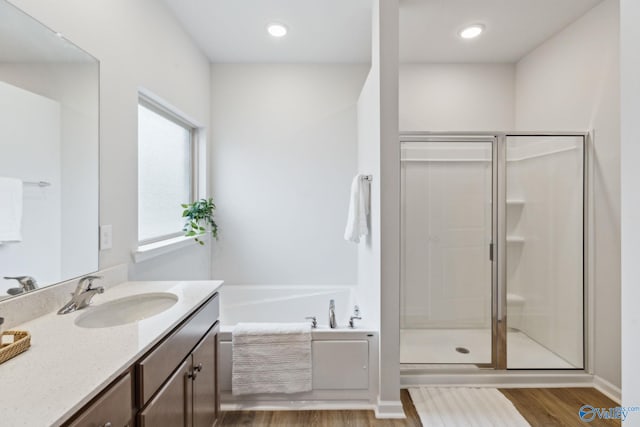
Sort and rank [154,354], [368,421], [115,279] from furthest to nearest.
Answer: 1. [368,421]
2. [115,279]
3. [154,354]

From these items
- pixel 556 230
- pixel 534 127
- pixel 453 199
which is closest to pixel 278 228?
pixel 453 199

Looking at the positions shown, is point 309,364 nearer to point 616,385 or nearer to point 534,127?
point 616,385

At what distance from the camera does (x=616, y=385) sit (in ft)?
6.46

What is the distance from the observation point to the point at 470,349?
2.37 m

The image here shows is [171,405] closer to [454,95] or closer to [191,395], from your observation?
[191,395]

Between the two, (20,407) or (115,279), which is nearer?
(20,407)

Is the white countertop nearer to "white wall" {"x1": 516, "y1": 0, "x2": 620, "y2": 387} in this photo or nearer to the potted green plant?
the potted green plant

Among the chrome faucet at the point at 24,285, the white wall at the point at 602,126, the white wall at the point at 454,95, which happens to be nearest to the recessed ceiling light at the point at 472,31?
the white wall at the point at 454,95

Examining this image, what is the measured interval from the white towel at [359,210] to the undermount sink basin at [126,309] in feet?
4.10

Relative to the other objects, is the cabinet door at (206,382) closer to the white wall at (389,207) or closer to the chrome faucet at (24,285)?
the chrome faucet at (24,285)

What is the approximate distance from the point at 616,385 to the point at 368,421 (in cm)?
169

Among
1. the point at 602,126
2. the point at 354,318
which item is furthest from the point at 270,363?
the point at 602,126

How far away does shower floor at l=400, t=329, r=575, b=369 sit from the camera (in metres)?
2.24

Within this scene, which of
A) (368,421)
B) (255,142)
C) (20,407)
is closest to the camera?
(20,407)
